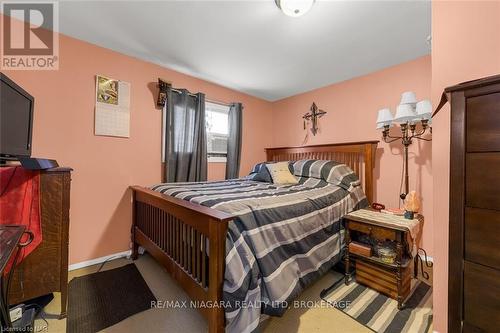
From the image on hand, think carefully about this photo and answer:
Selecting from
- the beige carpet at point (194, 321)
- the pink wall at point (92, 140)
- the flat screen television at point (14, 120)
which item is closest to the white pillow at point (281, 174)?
the beige carpet at point (194, 321)

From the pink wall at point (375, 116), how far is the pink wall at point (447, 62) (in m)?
1.34

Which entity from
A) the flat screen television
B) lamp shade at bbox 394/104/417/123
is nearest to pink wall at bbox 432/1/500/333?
lamp shade at bbox 394/104/417/123

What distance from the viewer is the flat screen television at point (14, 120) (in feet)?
4.15

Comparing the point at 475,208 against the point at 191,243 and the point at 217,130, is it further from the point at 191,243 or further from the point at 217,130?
the point at 217,130

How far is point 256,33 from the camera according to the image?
1.95 m

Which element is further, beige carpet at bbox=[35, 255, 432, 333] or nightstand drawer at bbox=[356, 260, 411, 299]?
nightstand drawer at bbox=[356, 260, 411, 299]

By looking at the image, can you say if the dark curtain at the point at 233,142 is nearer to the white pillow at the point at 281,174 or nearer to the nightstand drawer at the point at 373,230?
the white pillow at the point at 281,174

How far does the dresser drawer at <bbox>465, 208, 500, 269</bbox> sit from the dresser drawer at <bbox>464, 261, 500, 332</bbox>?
0.11 ft

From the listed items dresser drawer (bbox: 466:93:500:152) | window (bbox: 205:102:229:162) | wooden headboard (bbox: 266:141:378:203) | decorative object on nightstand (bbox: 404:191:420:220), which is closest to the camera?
dresser drawer (bbox: 466:93:500:152)

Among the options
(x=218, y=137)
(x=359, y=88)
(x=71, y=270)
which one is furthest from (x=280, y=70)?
(x=71, y=270)

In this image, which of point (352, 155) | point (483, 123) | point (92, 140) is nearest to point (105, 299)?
point (92, 140)

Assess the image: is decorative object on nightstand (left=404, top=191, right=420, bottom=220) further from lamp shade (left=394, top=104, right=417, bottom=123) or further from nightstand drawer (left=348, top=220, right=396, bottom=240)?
lamp shade (left=394, top=104, right=417, bottom=123)

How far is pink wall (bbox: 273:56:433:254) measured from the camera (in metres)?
2.24

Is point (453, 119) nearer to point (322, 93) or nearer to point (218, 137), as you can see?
point (322, 93)
